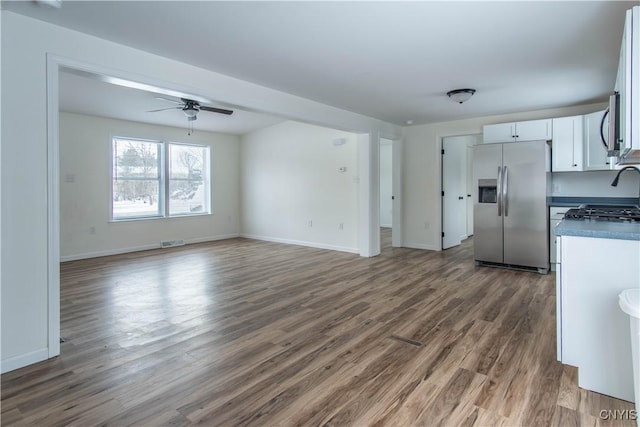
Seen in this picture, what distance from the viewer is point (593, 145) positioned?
4555 millimetres

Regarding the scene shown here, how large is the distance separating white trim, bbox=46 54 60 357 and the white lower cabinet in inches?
135

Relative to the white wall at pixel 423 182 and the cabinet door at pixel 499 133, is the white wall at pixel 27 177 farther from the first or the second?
the white wall at pixel 423 182

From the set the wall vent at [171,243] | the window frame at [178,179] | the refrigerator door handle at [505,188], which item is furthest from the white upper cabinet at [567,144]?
the wall vent at [171,243]

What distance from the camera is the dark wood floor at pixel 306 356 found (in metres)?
1.86

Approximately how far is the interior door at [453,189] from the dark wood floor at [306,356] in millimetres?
2337

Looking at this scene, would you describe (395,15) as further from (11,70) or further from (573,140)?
(573,140)

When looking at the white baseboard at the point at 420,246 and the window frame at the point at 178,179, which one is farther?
the window frame at the point at 178,179

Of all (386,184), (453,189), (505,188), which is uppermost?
(386,184)

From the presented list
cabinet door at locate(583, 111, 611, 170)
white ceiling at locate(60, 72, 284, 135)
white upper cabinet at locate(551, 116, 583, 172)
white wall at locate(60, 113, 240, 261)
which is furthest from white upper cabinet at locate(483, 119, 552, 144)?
white wall at locate(60, 113, 240, 261)

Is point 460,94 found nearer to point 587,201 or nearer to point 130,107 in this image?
point 587,201

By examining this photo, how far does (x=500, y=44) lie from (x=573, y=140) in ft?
8.63

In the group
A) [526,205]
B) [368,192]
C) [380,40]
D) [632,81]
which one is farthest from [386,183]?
[632,81]

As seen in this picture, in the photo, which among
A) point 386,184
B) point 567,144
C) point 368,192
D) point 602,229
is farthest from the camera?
point 386,184

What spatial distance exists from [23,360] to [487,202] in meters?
5.44
